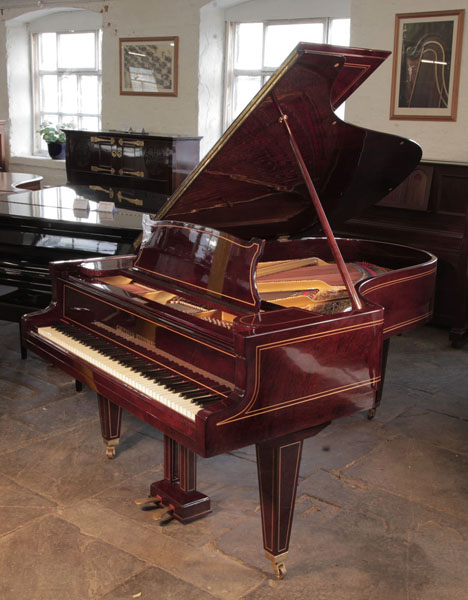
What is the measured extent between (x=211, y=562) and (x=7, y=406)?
5.86 ft

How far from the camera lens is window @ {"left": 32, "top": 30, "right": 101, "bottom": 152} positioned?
899 cm

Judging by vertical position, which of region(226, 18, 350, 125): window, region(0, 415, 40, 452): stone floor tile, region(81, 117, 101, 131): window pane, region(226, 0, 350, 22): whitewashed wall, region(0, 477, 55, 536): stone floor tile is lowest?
region(0, 477, 55, 536): stone floor tile

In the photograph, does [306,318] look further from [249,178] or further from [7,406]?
[7,406]

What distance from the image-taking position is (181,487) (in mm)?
2791

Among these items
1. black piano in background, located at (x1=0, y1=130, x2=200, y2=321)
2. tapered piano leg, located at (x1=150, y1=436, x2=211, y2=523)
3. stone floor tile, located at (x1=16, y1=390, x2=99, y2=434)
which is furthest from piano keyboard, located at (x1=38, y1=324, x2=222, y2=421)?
stone floor tile, located at (x1=16, y1=390, x2=99, y2=434)

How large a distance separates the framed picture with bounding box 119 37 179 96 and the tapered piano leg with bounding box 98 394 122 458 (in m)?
5.20

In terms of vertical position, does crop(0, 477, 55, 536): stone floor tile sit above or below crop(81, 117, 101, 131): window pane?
below

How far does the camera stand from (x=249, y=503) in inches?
116

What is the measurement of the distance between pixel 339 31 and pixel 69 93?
4037 mm

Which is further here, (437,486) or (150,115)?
(150,115)

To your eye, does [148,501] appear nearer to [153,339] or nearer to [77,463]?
[77,463]

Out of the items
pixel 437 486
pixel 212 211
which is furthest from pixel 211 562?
pixel 212 211

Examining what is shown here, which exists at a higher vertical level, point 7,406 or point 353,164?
point 353,164

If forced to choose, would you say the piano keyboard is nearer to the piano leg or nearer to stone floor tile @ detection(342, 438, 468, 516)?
the piano leg
